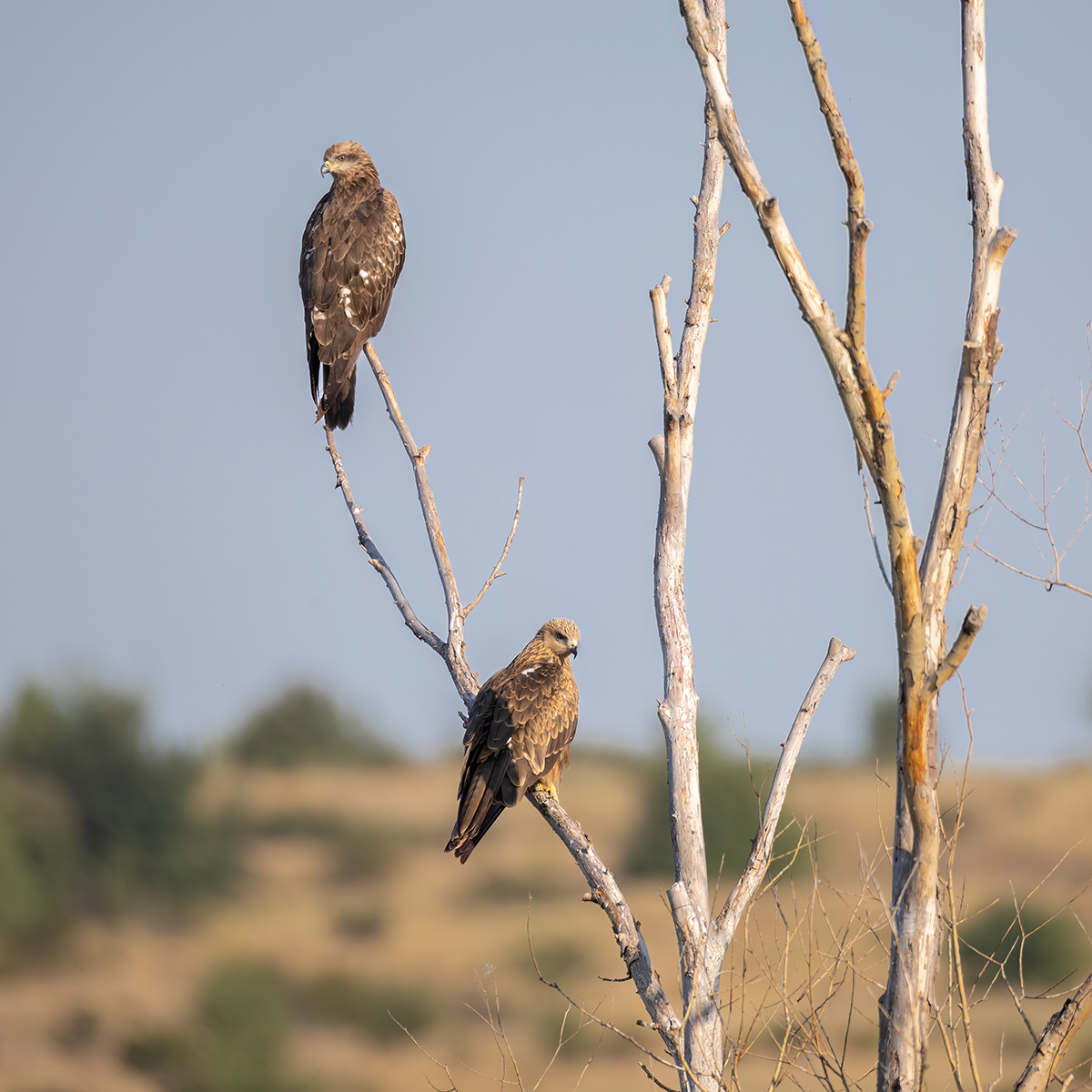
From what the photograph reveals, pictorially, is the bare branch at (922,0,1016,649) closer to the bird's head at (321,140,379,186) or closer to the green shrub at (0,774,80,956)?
the bird's head at (321,140,379,186)

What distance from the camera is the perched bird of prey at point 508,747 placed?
4918 millimetres

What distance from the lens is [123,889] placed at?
26.6 metres

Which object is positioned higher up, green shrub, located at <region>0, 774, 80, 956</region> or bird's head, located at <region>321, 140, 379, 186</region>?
bird's head, located at <region>321, 140, 379, 186</region>

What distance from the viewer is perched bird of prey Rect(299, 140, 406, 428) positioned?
21.3 feet

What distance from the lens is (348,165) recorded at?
764 cm

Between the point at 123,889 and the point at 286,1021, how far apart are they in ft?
19.5

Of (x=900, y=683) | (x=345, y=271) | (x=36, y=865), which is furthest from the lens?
(x=36, y=865)

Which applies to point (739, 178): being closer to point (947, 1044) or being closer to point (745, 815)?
Answer: point (947, 1044)

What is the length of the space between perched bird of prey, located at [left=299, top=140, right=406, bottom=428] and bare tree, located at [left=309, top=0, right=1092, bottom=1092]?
301 cm

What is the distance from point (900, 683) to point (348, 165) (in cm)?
584

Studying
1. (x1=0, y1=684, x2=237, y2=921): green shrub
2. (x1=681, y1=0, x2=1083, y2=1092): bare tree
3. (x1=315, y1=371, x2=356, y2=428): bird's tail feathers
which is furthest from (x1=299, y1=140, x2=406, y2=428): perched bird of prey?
(x1=0, y1=684, x2=237, y2=921): green shrub

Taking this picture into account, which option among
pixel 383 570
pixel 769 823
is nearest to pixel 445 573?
pixel 383 570

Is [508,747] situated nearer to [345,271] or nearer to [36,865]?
[345,271]

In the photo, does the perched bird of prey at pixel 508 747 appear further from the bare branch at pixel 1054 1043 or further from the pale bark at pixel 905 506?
the bare branch at pixel 1054 1043
